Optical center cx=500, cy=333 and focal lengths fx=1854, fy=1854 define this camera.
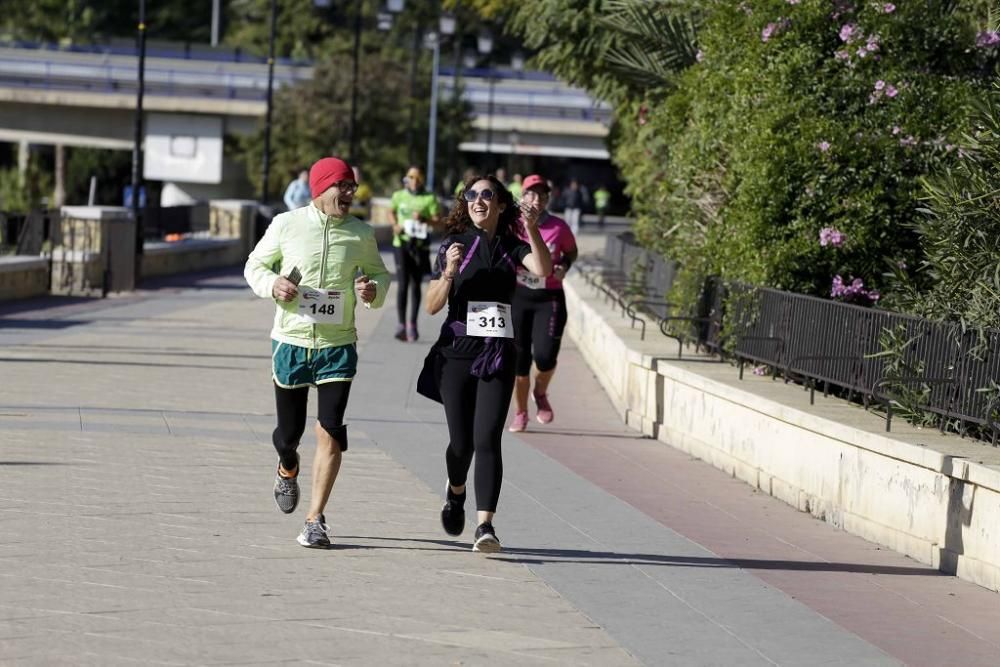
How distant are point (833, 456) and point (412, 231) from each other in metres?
9.80

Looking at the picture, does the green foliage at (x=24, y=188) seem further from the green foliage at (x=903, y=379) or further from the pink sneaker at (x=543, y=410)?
the green foliage at (x=903, y=379)

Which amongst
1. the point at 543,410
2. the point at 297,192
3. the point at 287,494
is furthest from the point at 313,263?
the point at 297,192

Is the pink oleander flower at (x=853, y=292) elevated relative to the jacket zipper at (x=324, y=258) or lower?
lower

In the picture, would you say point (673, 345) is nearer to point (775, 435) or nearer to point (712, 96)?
point (712, 96)

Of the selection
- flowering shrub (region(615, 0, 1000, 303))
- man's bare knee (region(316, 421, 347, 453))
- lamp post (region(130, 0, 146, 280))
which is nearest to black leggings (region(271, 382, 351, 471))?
man's bare knee (region(316, 421, 347, 453))

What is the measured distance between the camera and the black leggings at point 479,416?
8383mm

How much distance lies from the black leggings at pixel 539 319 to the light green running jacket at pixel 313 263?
16.1ft

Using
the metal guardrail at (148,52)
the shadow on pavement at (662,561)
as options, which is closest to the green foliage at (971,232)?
the shadow on pavement at (662,561)

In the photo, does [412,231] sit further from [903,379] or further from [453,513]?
[453,513]

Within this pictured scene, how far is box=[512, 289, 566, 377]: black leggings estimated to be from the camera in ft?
43.8

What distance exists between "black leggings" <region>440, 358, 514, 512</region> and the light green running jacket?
50 centimetres

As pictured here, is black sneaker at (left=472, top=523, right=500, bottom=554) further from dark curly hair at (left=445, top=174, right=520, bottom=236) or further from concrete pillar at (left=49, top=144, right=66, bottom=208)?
concrete pillar at (left=49, top=144, right=66, bottom=208)

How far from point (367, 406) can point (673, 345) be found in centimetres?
266

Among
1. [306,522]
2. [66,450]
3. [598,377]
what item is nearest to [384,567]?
[306,522]
